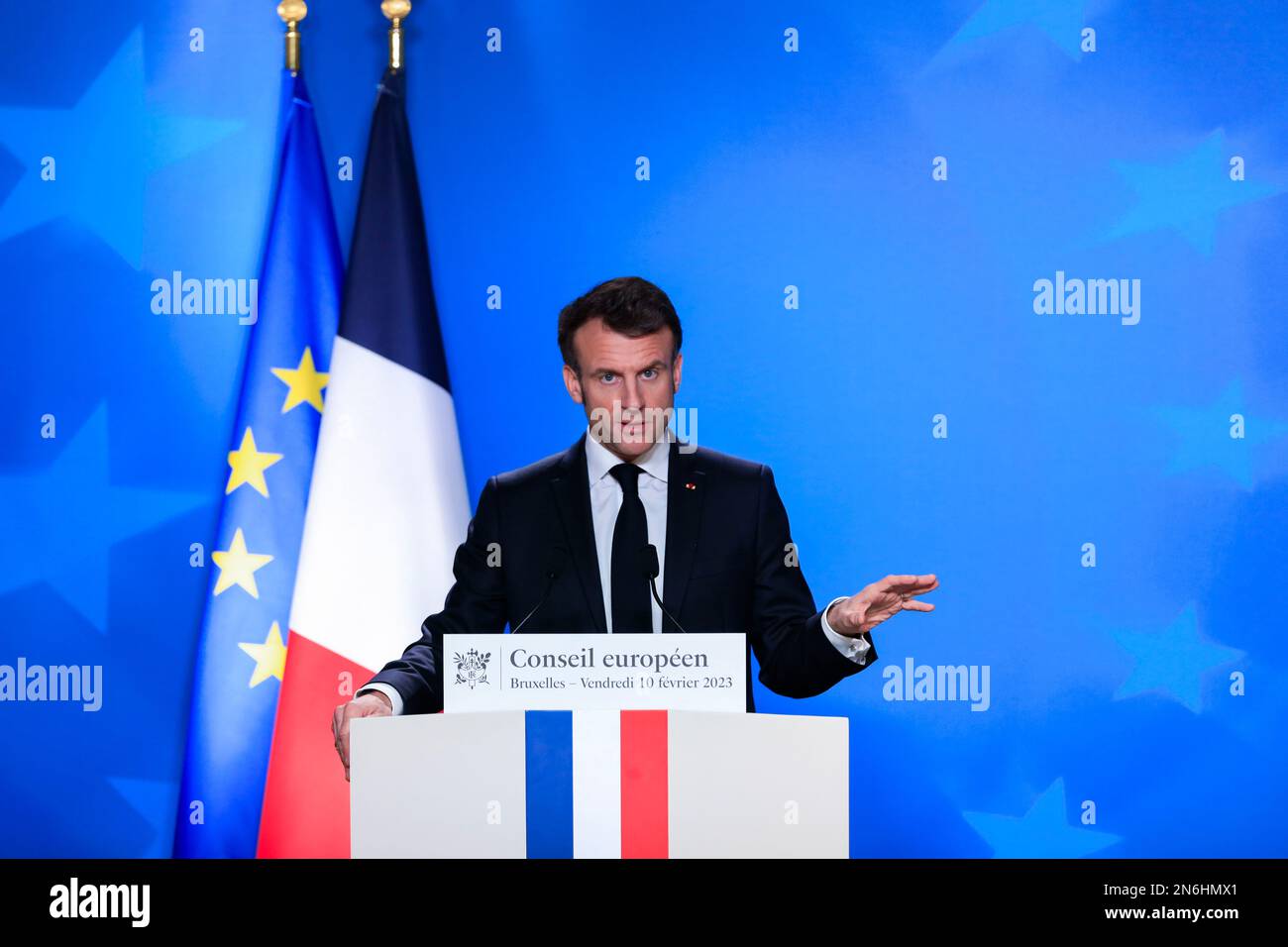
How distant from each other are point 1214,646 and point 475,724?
2695mm

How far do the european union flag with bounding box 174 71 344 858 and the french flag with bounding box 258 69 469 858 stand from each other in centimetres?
11

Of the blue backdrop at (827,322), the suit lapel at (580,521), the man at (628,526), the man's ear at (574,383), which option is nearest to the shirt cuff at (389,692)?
the man at (628,526)

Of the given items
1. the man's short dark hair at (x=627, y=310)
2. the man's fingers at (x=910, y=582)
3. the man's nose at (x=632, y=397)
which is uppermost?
the man's short dark hair at (x=627, y=310)

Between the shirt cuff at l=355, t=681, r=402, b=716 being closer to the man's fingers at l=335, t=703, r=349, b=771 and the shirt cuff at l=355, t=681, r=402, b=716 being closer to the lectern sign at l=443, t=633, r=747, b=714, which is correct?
the man's fingers at l=335, t=703, r=349, b=771

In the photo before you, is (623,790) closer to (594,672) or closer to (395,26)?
(594,672)

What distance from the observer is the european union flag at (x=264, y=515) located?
3.04 metres

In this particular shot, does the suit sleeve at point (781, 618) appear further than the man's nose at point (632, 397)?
No

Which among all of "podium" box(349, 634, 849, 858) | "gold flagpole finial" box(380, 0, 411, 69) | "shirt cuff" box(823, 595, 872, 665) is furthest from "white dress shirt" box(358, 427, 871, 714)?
"gold flagpole finial" box(380, 0, 411, 69)

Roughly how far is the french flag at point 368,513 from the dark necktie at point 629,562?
804mm

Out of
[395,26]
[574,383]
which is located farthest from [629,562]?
[395,26]

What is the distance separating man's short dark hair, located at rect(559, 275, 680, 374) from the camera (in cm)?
242

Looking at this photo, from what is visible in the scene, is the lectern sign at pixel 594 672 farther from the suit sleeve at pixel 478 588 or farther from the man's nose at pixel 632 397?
the man's nose at pixel 632 397
